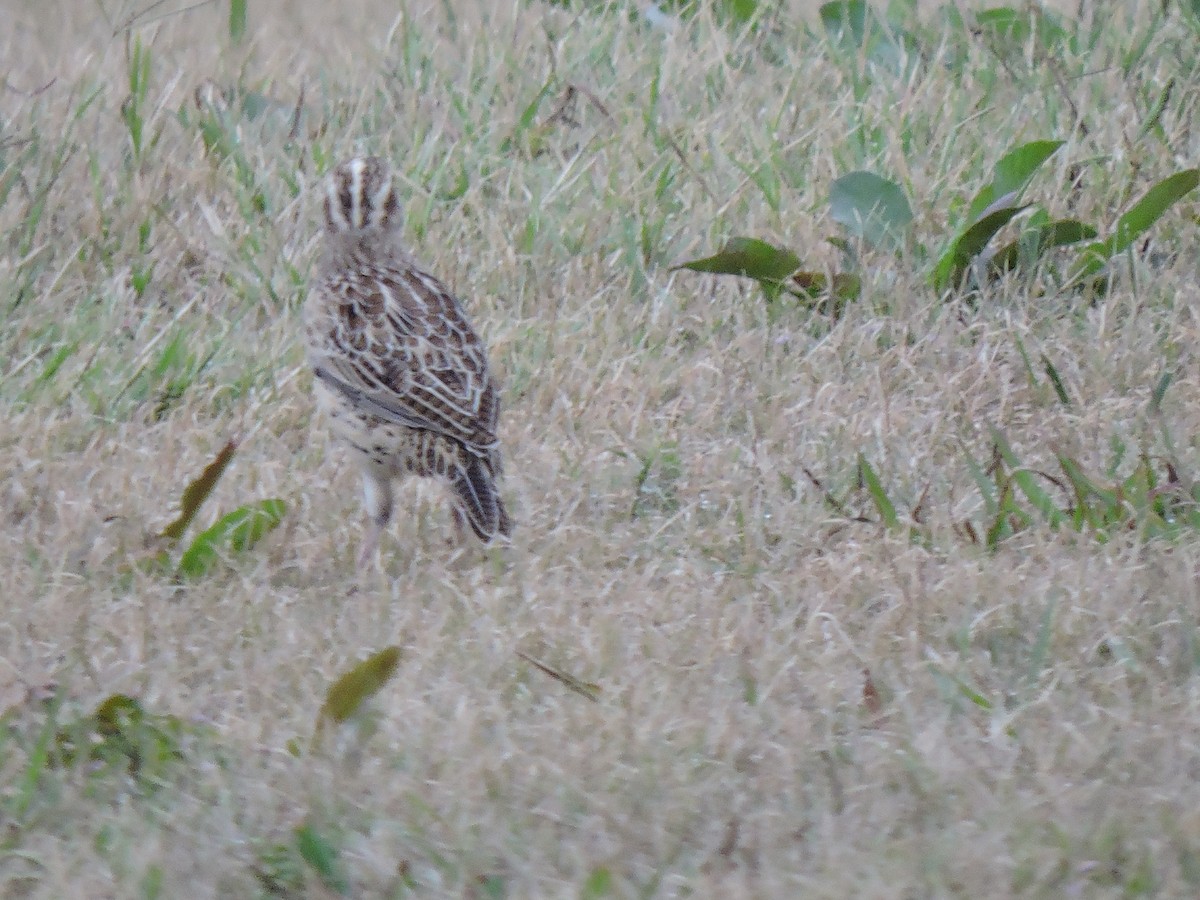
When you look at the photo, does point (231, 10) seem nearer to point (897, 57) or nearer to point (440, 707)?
point (897, 57)

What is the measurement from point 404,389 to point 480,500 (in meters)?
0.42

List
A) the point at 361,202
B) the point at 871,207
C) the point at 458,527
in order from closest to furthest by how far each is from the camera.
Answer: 1. the point at 458,527
2. the point at 361,202
3. the point at 871,207

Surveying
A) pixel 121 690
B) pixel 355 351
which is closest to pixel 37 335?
pixel 355 351

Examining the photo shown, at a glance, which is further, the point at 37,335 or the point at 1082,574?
the point at 37,335

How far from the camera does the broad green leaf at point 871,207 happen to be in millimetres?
7355

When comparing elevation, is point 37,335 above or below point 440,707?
below

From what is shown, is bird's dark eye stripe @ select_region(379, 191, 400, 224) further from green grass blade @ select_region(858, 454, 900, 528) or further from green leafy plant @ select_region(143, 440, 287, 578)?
green grass blade @ select_region(858, 454, 900, 528)

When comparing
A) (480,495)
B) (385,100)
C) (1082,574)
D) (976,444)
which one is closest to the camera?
(1082,574)

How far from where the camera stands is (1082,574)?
519 cm

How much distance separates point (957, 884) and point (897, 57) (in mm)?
5724

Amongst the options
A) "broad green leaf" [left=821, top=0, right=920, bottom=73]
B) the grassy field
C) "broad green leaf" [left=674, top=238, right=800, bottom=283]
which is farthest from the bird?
"broad green leaf" [left=821, top=0, right=920, bottom=73]

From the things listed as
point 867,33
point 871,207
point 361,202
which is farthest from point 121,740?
point 867,33

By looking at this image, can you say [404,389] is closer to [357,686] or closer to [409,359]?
[409,359]

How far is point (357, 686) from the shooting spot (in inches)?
171
